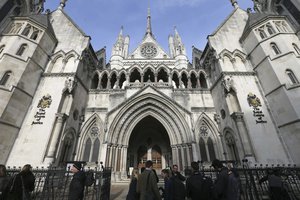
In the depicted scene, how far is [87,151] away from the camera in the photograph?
13258 mm

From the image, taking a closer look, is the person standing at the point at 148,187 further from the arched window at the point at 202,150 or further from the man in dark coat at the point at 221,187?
the arched window at the point at 202,150

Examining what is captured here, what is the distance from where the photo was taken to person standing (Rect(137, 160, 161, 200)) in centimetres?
371

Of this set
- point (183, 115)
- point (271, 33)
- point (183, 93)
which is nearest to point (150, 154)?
point (183, 115)

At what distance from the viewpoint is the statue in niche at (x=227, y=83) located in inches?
503

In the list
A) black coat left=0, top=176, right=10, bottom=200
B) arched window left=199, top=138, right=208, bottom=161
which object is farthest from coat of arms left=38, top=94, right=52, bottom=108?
arched window left=199, top=138, right=208, bottom=161

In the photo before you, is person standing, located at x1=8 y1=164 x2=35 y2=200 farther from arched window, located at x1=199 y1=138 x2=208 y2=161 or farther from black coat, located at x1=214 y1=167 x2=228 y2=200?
arched window, located at x1=199 y1=138 x2=208 y2=161

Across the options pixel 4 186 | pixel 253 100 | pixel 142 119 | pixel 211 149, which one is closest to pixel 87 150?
pixel 142 119

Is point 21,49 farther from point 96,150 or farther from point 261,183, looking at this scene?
point 261,183

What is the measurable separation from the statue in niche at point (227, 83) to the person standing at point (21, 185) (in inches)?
525

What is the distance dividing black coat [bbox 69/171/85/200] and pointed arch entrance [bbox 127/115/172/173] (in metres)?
12.6

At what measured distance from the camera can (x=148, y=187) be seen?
3793 mm

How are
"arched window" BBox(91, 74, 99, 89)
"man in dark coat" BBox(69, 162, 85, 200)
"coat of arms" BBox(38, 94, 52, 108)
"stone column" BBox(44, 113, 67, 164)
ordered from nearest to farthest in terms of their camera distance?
"man in dark coat" BBox(69, 162, 85, 200)
"stone column" BBox(44, 113, 67, 164)
"coat of arms" BBox(38, 94, 52, 108)
"arched window" BBox(91, 74, 99, 89)

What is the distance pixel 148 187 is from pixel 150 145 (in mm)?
14334

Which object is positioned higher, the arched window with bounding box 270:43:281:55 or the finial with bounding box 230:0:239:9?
the finial with bounding box 230:0:239:9
